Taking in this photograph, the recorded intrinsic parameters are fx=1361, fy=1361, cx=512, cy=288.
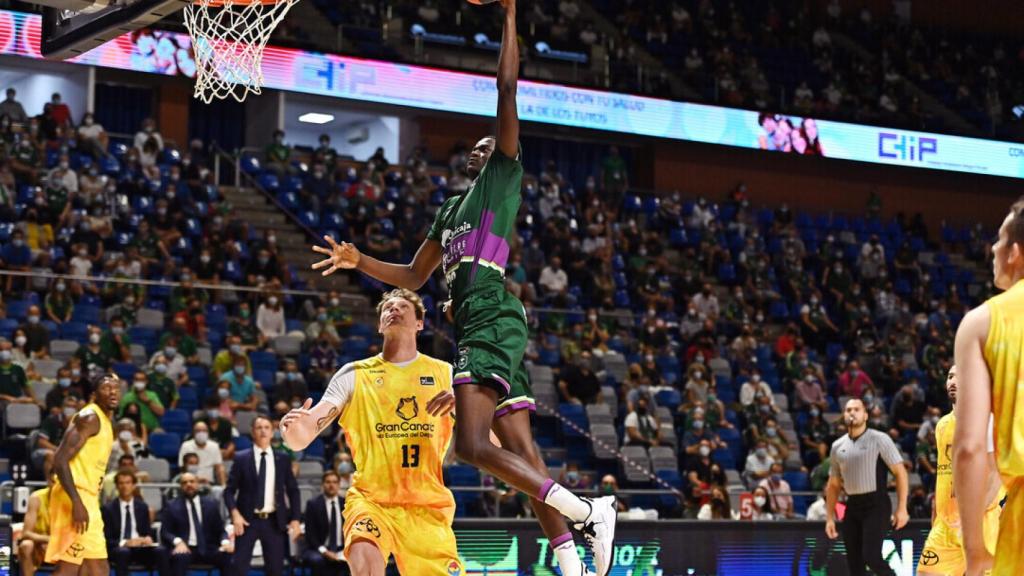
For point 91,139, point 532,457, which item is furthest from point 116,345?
point 532,457

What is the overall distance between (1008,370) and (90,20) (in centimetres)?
700

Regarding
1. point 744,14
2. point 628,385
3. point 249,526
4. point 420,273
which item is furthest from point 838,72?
point 420,273

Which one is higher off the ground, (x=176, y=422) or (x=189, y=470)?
(x=176, y=422)

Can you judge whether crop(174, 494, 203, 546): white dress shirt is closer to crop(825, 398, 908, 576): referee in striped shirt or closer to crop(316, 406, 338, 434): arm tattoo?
crop(825, 398, 908, 576): referee in striped shirt

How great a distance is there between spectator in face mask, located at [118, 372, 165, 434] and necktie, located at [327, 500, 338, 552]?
3.59m

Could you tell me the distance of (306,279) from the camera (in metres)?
22.4

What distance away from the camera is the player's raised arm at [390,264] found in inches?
272

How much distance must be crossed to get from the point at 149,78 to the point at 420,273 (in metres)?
19.9

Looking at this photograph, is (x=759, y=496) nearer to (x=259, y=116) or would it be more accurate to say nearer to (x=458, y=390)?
(x=458, y=390)

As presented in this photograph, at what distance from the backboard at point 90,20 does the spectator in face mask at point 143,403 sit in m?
7.18

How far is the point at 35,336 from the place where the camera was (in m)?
16.8

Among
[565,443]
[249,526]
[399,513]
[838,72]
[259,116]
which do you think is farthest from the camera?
[838,72]

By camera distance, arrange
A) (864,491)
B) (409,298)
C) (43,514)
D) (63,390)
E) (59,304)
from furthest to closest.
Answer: (59,304)
(63,390)
(864,491)
(43,514)
(409,298)

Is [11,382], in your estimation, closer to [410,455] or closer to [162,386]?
[162,386]
